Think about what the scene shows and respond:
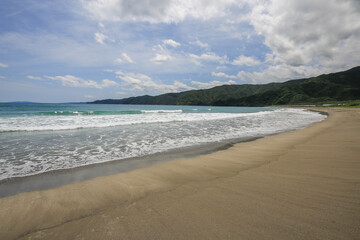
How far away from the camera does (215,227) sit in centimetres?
207

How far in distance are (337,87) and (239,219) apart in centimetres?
19680

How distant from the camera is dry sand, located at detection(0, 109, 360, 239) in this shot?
6.64 ft

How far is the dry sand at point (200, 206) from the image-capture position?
2.02 meters

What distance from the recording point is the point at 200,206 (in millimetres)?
2572

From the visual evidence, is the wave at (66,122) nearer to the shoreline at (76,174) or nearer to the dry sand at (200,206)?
the shoreline at (76,174)

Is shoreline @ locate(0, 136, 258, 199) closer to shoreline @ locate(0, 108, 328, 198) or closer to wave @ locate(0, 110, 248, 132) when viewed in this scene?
shoreline @ locate(0, 108, 328, 198)

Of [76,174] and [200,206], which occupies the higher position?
[200,206]

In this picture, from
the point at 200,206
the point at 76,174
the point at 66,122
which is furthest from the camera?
the point at 66,122

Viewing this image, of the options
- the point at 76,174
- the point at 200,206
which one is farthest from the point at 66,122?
the point at 200,206

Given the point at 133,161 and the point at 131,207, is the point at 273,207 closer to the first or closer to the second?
the point at 131,207

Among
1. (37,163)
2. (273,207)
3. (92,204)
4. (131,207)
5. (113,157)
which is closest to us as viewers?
(273,207)

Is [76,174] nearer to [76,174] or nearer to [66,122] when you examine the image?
[76,174]

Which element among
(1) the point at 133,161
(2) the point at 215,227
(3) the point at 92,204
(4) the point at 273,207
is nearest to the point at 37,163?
(1) the point at 133,161

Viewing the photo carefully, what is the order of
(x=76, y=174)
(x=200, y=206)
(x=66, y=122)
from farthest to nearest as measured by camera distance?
(x=66, y=122) → (x=76, y=174) → (x=200, y=206)
